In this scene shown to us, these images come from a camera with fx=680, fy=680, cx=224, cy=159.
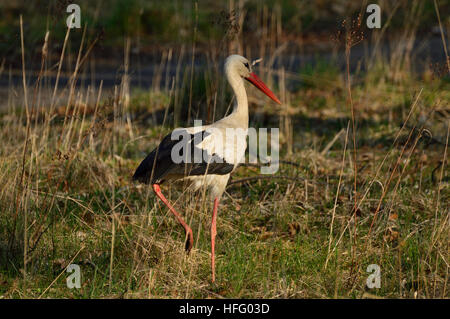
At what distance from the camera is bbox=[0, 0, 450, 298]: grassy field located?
3.36 metres

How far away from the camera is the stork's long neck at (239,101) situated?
4.32 metres

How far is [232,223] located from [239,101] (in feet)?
2.59

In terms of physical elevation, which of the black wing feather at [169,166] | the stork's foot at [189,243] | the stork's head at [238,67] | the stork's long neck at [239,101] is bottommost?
the stork's foot at [189,243]

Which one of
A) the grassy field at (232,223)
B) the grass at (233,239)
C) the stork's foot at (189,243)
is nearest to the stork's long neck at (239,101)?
the grassy field at (232,223)

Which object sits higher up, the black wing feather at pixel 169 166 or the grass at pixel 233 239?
the black wing feather at pixel 169 166

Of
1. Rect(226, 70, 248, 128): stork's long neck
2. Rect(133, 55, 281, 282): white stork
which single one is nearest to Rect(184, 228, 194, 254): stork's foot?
Rect(133, 55, 281, 282): white stork

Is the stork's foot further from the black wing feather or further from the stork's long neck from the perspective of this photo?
the stork's long neck

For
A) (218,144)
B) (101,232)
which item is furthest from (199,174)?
(101,232)

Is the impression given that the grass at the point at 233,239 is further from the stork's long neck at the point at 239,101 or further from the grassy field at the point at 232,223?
the stork's long neck at the point at 239,101

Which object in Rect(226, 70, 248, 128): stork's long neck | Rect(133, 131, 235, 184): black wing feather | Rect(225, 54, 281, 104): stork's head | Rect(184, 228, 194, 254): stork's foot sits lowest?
Rect(184, 228, 194, 254): stork's foot

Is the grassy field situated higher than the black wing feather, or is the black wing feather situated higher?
the black wing feather

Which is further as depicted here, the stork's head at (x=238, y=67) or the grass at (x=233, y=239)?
the stork's head at (x=238, y=67)
